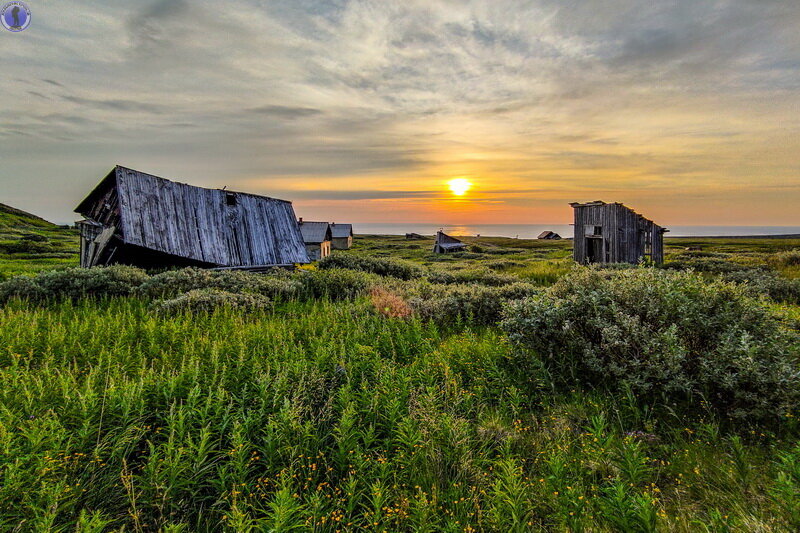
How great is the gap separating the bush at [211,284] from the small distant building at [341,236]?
71.7 m

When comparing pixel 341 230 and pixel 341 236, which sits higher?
pixel 341 230

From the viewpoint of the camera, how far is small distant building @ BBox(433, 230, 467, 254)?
222 ft

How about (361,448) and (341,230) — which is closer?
(361,448)

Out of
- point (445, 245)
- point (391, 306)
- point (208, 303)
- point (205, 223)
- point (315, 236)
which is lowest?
point (391, 306)

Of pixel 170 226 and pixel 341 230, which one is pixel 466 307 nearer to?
pixel 170 226

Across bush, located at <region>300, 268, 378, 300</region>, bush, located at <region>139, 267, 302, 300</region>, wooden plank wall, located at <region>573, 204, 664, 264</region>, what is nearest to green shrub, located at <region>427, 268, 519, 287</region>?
bush, located at <region>300, 268, 378, 300</region>

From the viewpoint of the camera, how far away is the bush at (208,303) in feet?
27.9

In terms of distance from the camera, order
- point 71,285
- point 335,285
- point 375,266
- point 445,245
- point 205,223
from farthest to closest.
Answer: point 445,245, point 375,266, point 205,223, point 335,285, point 71,285

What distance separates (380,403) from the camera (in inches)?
168

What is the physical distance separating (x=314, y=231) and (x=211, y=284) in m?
44.9

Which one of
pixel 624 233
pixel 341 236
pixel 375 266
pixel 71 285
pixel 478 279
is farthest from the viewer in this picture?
pixel 341 236

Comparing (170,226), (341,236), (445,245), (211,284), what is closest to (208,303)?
(211,284)

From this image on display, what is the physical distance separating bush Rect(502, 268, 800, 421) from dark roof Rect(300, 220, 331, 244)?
51131 mm

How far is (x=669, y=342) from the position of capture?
4.33 metres
